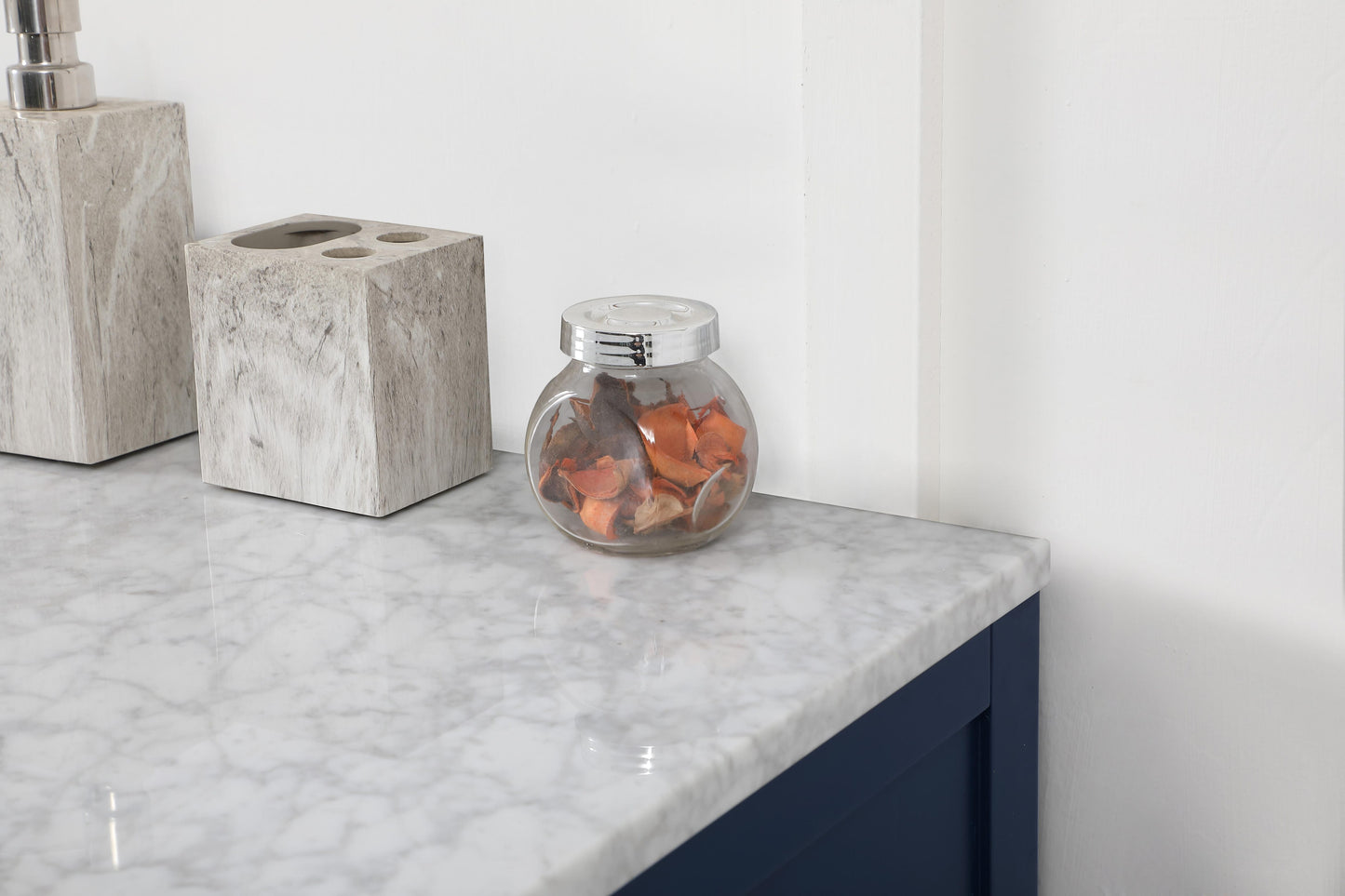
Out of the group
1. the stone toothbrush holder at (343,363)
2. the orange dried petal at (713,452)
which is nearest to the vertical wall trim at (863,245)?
the orange dried petal at (713,452)

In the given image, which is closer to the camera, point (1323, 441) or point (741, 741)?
point (741, 741)

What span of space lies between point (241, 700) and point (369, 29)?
0.55 m

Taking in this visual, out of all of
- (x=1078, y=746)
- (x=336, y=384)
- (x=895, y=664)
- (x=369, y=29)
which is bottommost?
(x=1078, y=746)

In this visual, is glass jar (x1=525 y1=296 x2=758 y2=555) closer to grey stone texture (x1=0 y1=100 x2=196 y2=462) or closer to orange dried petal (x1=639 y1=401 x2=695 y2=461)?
orange dried petal (x1=639 y1=401 x2=695 y2=461)

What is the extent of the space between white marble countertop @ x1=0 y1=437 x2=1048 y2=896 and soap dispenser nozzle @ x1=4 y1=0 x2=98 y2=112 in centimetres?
28

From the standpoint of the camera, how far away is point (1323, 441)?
72cm

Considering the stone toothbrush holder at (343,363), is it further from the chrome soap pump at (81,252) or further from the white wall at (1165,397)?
the white wall at (1165,397)

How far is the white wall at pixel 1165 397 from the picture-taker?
708 millimetres

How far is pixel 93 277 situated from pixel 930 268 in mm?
580

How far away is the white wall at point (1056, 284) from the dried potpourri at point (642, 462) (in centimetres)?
11

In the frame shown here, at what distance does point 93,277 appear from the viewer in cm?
94

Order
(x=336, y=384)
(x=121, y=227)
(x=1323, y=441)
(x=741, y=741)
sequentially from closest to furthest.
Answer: (x=741, y=741) → (x=1323, y=441) → (x=336, y=384) → (x=121, y=227)

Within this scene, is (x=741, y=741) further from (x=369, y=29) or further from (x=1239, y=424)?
(x=369, y=29)

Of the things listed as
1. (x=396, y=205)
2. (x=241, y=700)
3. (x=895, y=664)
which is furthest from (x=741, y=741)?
(x=396, y=205)
